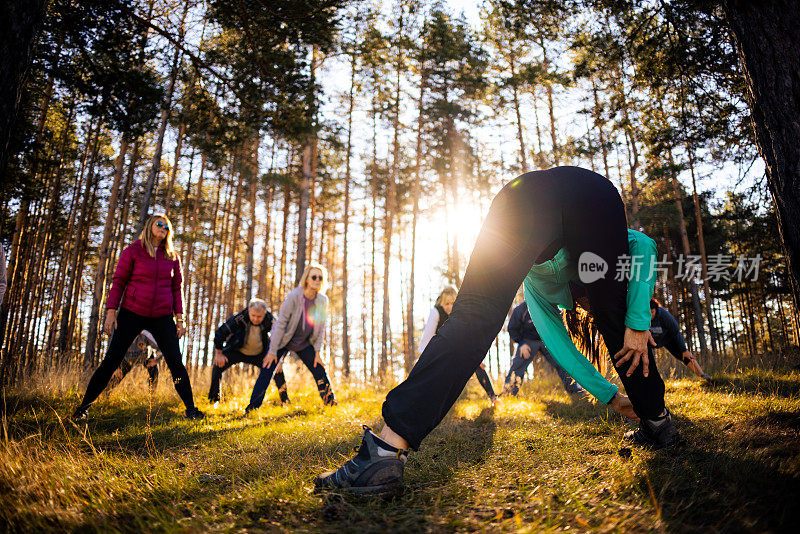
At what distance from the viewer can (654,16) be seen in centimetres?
495

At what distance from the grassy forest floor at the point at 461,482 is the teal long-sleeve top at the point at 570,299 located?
43 cm

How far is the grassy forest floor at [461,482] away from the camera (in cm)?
133

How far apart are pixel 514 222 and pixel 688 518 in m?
1.24

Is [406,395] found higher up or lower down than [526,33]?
lower down

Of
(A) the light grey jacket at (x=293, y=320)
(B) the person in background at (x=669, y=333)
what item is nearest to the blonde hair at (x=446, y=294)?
(A) the light grey jacket at (x=293, y=320)

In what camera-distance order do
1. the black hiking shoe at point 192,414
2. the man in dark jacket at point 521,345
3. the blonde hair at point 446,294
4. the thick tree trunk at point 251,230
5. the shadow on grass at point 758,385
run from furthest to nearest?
the thick tree trunk at point 251,230
the man in dark jacket at point 521,345
the blonde hair at point 446,294
the black hiking shoe at point 192,414
the shadow on grass at point 758,385

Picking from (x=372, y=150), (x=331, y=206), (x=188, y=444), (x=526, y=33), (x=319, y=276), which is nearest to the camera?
(x=188, y=444)

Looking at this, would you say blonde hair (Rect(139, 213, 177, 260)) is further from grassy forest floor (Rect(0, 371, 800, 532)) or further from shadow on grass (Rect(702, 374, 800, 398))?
shadow on grass (Rect(702, 374, 800, 398))

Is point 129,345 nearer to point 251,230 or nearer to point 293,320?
point 293,320

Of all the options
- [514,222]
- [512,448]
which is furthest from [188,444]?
[514,222]

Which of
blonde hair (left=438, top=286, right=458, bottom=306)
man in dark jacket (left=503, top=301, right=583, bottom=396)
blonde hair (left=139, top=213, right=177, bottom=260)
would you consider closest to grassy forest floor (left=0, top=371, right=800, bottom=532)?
blonde hair (left=139, top=213, right=177, bottom=260)

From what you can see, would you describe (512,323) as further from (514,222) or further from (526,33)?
(526,33)

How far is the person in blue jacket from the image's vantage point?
1616 millimetres

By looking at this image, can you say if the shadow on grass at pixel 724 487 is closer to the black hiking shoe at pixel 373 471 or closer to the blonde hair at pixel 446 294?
the black hiking shoe at pixel 373 471
